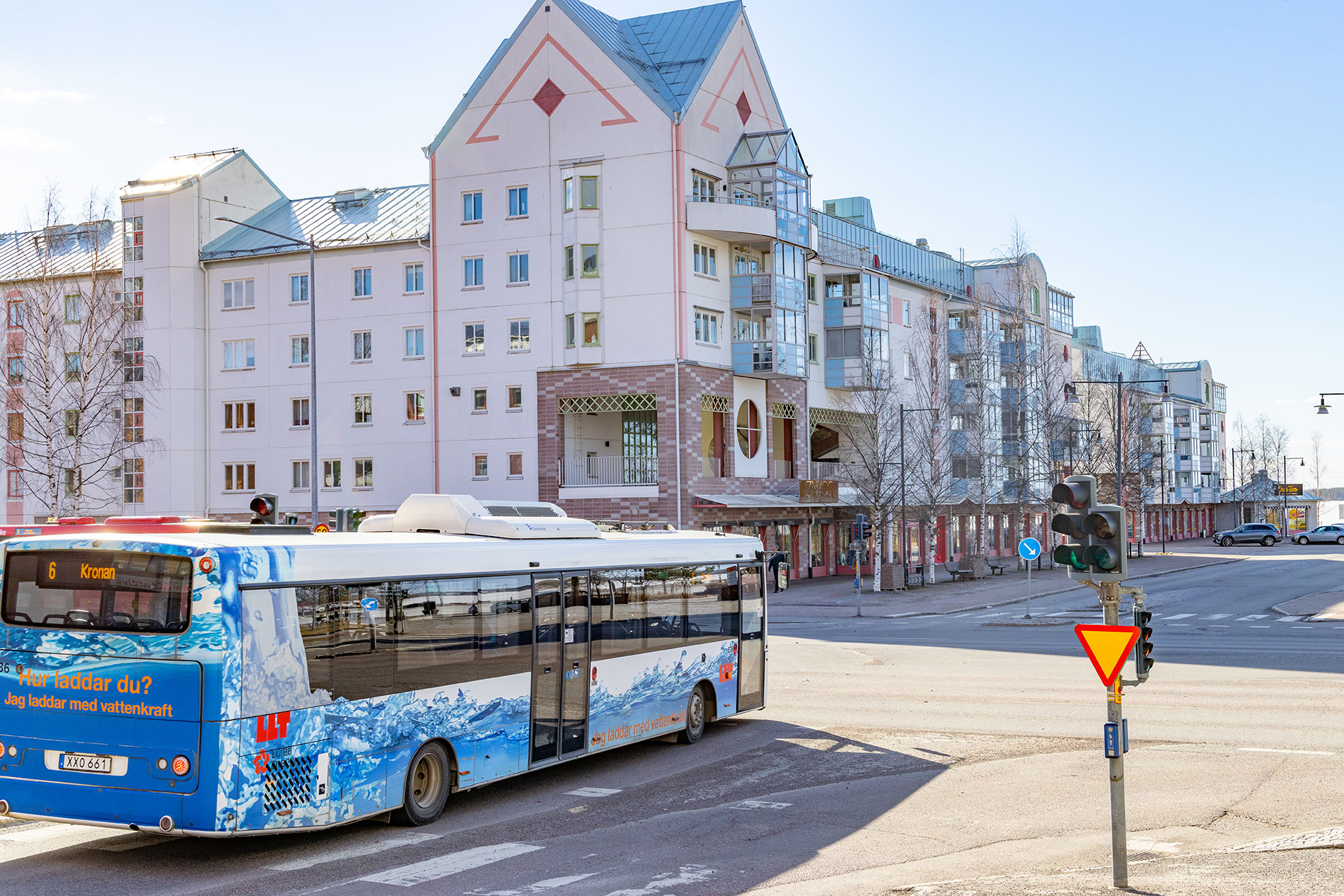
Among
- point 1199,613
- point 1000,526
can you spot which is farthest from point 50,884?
point 1000,526

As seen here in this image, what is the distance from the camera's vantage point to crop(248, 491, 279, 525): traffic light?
20.2 m

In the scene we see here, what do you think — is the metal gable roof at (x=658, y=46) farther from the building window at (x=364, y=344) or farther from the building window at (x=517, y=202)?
the building window at (x=364, y=344)

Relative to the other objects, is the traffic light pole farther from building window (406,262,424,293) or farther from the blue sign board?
building window (406,262,424,293)

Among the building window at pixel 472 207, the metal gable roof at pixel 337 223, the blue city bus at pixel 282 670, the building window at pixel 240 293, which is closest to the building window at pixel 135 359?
the building window at pixel 240 293

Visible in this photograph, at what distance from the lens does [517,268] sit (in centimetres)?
5125

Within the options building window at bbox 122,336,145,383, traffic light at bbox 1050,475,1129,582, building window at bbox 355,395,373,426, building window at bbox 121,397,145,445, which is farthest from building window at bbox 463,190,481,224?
traffic light at bbox 1050,475,1129,582

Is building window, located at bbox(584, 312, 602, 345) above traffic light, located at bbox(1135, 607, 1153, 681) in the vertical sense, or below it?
above

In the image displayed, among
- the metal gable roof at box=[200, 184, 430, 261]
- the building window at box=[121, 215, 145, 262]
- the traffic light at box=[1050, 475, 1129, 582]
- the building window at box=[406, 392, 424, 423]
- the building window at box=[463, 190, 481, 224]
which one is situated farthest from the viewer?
the building window at box=[121, 215, 145, 262]

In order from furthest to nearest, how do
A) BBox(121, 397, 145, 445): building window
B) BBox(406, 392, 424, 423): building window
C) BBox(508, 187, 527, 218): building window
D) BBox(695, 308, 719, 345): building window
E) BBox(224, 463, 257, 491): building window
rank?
BBox(121, 397, 145, 445): building window
BBox(224, 463, 257, 491): building window
BBox(406, 392, 424, 423): building window
BBox(508, 187, 527, 218): building window
BBox(695, 308, 719, 345): building window

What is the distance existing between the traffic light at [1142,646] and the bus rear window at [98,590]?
275 inches


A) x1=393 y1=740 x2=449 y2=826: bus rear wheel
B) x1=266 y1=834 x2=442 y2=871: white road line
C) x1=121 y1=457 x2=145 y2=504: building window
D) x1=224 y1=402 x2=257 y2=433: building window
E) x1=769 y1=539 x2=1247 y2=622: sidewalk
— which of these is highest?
x1=224 y1=402 x2=257 y2=433: building window

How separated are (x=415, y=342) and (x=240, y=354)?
8.50 m

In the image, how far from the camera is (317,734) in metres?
10.1

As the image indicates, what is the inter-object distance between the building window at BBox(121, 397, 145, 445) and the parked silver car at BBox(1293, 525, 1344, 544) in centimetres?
7276
